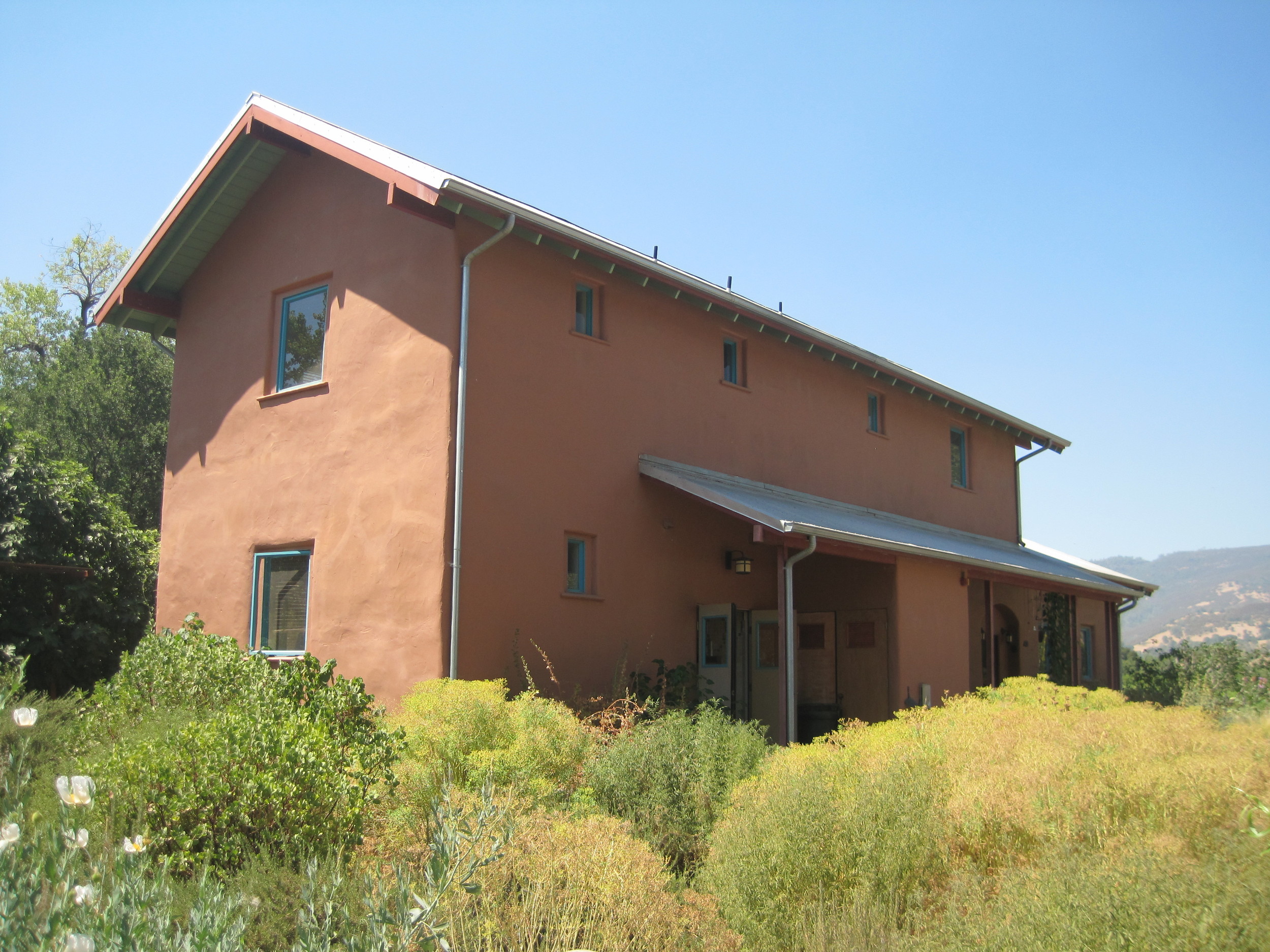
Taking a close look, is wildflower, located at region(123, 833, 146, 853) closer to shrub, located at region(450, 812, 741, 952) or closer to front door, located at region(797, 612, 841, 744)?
shrub, located at region(450, 812, 741, 952)

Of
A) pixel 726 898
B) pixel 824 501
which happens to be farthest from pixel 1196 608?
pixel 726 898

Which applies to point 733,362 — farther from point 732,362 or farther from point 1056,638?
point 1056,638

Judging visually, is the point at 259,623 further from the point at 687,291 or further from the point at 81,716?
the point at 687,291

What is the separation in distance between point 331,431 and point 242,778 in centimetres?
634

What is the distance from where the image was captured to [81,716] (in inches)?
309

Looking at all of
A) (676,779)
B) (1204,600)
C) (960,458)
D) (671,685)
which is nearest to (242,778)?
(676,779)

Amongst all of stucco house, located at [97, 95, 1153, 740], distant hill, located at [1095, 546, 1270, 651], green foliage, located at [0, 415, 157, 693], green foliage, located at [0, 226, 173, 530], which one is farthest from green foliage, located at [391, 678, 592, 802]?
distant hill, located at [1095, 546, 1270, 651]

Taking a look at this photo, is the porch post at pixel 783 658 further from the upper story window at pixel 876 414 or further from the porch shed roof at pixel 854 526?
the upper story window at pixel 876 414

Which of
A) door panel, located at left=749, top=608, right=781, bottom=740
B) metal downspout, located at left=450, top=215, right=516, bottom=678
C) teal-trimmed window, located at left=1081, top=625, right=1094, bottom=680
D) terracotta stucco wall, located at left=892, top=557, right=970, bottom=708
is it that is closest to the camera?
metal downspout, located at left=450, top=215, right=516, bottom=678

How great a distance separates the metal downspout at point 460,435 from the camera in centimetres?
990

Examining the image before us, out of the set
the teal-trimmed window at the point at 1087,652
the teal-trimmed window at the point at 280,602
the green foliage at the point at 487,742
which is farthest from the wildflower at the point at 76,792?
the teal-trimmed window at the point at 1087,652

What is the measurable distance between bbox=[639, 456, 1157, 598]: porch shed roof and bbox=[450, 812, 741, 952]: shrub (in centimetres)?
539

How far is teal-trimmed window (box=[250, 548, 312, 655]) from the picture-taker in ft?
38.0

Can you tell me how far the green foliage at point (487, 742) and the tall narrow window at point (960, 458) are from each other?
12.9 meters
